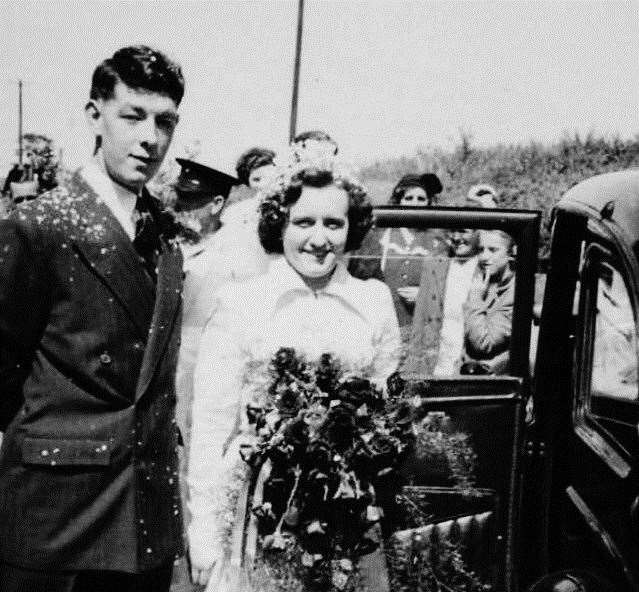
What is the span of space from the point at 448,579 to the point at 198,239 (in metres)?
2.82

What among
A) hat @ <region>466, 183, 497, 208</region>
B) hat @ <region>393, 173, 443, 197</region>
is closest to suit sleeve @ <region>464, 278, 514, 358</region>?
hat @ <region>393, 173, 443, 197</region>

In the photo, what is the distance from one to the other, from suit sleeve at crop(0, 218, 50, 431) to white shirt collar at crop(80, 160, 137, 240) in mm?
244

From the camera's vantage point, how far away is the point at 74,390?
2.02m

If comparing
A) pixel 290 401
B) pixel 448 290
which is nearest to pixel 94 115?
pixel 290 401

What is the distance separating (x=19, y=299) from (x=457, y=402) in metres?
1.63

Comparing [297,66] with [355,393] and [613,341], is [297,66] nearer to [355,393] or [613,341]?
[355,393]

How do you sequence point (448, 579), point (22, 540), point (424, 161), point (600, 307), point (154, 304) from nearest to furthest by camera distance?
point (22, 540), point (154, 304), point (600, 307), point (448, 579), point (424, 161)

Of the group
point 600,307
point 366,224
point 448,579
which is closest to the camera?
point 600,307

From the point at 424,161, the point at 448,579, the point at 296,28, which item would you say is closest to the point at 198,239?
the point at 448,579

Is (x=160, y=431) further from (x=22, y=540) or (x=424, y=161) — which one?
(x=424, y=161)

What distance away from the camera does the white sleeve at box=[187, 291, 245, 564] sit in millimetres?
2459

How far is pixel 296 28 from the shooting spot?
1688 cm

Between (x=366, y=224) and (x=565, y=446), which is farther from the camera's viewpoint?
(x=366, y=224)

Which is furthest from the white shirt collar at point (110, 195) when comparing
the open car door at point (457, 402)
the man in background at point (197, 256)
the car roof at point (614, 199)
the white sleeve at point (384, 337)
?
the man in background at point (197, 256)
